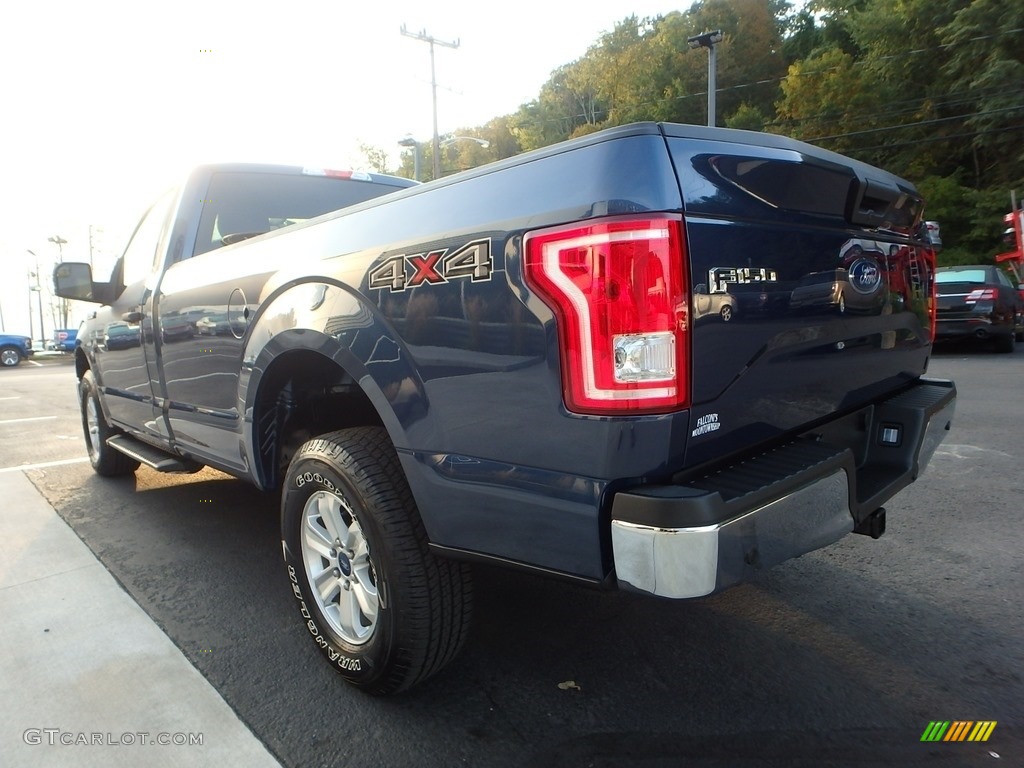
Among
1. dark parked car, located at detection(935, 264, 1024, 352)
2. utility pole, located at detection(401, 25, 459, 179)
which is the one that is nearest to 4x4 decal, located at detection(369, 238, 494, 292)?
dark parked car, located at detection(935, 264, 1024, 352)

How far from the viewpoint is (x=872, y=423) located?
2.51 metres

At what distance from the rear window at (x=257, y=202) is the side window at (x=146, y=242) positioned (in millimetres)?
300

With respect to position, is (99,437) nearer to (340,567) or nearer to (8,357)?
(340,567)

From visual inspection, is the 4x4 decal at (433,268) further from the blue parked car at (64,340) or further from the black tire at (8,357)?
the blue parked car at (64,340)

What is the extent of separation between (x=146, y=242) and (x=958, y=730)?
4.40 m

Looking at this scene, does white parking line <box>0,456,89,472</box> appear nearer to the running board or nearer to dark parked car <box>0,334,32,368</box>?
the running board

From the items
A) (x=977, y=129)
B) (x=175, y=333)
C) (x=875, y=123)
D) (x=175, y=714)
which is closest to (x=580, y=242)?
(x=175, y=714)

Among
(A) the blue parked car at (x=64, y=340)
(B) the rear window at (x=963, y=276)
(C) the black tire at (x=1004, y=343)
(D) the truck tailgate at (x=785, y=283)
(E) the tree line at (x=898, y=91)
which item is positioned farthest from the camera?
(A) the blue parked car at (x=64, y=340)

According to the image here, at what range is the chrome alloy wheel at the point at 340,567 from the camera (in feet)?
7.44

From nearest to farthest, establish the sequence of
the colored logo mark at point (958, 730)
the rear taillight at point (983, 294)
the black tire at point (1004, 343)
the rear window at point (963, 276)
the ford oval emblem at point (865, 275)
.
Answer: the colored logo mark at point (958, 730) < the ford oval emblem at point (865, 275) < the rear taillight at point (983, 294) < the rear window at point (963, 276) < the black tire at point (1004, 343)

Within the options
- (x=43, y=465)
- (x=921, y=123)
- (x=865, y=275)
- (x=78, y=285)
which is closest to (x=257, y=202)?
(x=78, y=285)

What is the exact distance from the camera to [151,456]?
4.08 meters

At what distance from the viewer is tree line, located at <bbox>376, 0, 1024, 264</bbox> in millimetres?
26469

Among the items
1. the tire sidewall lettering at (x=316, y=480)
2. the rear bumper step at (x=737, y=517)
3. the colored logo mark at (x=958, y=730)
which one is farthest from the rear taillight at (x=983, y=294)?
the tire sidewall lettering at (x=316, y=480)
